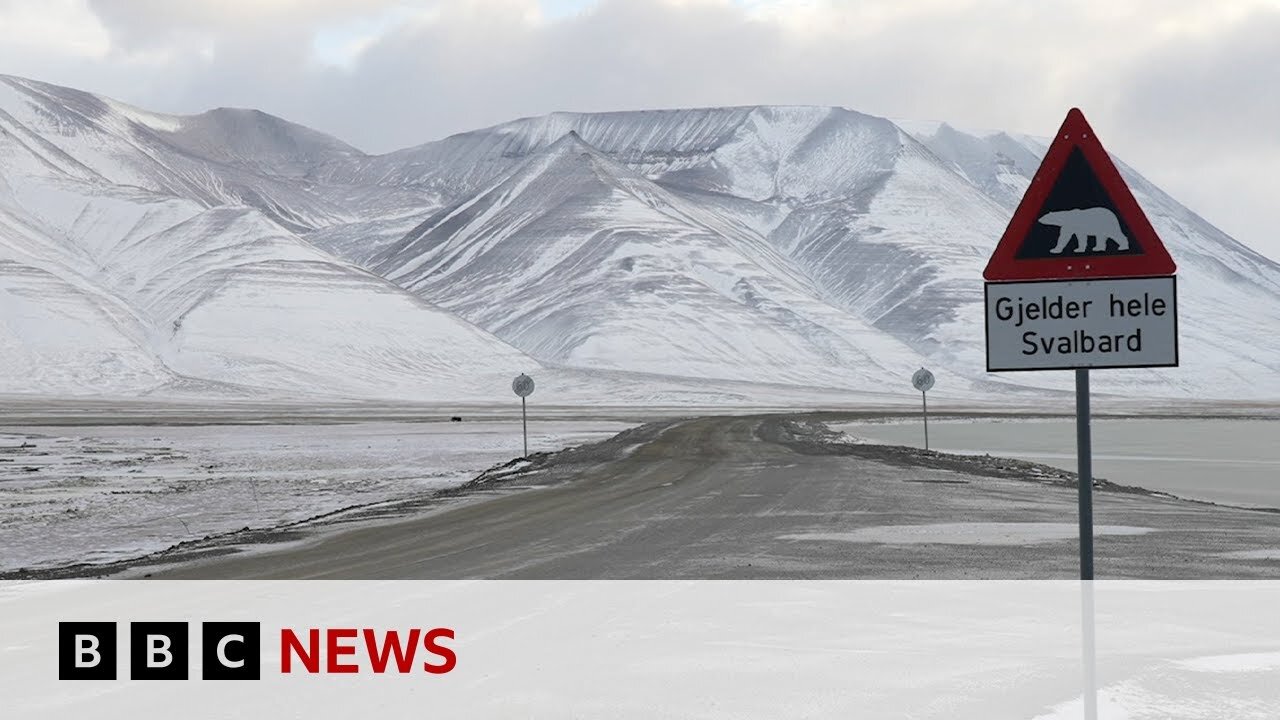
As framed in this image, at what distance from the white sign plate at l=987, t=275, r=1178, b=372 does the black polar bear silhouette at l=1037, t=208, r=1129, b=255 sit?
0.15 m

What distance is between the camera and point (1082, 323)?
598cm

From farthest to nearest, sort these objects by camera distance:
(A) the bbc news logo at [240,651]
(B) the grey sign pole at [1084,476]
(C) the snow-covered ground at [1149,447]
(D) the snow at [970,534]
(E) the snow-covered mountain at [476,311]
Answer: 1. (E) the snow-covered mountain at [476,311]
2. (C) the snow-covered ground at [1149,447]
3. (D) the snow at [970,534]
4. (A) the bbc news logo at [240,651]
5. (B) the grey sign pole at [1084,476]

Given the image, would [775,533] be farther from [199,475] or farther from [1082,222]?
[199,475]

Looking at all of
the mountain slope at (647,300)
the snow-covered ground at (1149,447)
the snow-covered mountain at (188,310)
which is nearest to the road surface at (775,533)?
the snow-covered ground at (1149,447)

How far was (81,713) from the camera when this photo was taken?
7.10 metres

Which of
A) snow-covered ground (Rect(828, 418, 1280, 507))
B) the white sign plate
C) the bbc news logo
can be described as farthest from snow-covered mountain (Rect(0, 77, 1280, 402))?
the white sign plate

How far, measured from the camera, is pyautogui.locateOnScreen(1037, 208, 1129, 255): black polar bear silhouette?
5902 mm

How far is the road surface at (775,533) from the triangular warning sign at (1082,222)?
697 cm

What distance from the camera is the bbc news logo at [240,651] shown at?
26.9 feet

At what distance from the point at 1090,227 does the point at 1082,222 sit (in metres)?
0.04

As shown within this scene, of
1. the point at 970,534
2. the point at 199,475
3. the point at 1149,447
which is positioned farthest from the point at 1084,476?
the point at 1149,447

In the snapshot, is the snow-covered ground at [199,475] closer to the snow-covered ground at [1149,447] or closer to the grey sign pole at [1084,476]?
the grey sign pole at [1084,476]

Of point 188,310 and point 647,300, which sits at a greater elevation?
point 647,300

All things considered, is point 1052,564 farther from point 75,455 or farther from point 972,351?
point 972,351
